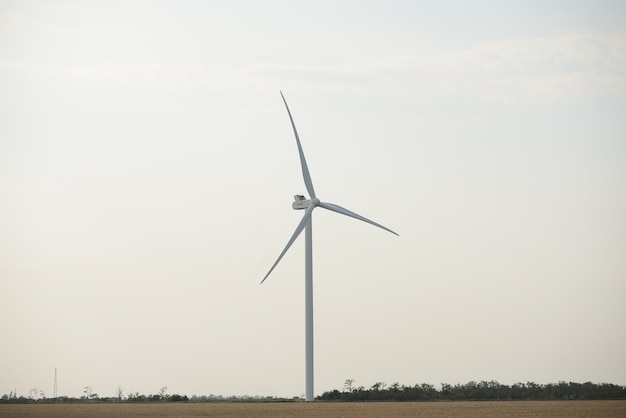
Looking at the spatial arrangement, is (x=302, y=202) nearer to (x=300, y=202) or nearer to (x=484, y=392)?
(x=300, y=202)

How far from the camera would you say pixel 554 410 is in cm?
8012

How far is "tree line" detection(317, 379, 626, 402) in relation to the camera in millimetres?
123250

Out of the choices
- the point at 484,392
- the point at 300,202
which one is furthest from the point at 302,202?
the point at 484,392

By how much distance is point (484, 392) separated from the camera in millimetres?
129000

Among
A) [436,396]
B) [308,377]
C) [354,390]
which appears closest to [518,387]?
[436,396]

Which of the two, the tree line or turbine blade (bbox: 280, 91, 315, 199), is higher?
turbine blade (bbox: 280, 91, 315, 199)

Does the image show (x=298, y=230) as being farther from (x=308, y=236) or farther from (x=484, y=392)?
(x=484, y=392)

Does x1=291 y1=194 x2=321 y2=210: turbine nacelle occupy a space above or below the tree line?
above

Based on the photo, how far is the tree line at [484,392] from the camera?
123 metres

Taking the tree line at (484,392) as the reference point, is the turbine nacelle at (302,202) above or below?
above

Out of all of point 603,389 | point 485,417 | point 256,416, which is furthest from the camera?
point 603,389

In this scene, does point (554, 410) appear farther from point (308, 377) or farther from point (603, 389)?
point (603, 389)

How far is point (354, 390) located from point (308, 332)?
3094 cm

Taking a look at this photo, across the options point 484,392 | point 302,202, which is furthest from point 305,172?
point 484,392
